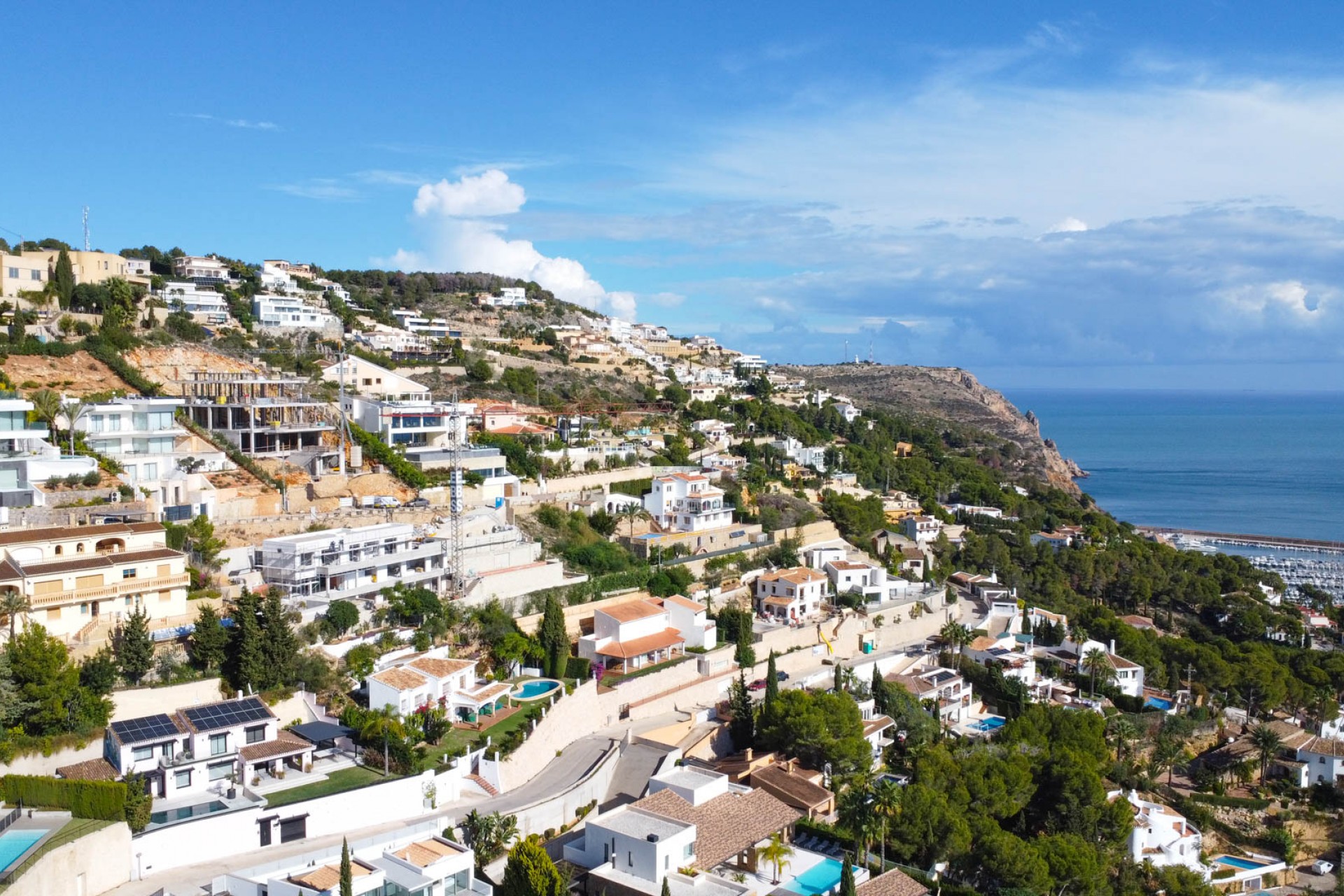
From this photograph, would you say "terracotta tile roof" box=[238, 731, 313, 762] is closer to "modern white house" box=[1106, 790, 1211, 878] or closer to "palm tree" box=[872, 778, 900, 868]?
"palm tree" box=[872, 778, 900, 868]

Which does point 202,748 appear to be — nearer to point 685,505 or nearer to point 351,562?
Result: point 351,562

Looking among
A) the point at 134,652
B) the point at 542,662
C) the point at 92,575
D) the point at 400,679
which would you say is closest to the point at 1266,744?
the point at 542,662

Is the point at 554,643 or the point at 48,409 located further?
the point at 48,409

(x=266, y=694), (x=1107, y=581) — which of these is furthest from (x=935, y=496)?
(x=266, y=694)

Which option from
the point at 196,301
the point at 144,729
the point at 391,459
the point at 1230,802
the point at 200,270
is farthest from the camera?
the point at 200,270

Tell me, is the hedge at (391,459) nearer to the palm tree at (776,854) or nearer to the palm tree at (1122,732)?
the palm tree at (776,854)

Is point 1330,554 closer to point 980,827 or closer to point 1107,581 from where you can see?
point 1107,581

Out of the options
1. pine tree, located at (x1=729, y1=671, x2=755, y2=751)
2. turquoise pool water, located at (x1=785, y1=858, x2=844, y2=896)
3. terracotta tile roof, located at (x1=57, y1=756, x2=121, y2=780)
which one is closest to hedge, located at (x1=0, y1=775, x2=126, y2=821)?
terracotta tile roof, located at (x1=57, y1=756, x2=121, y2=780)

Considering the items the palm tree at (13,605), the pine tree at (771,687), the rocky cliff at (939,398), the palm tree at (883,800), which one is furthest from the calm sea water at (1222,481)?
the palm tree at (13,605)
